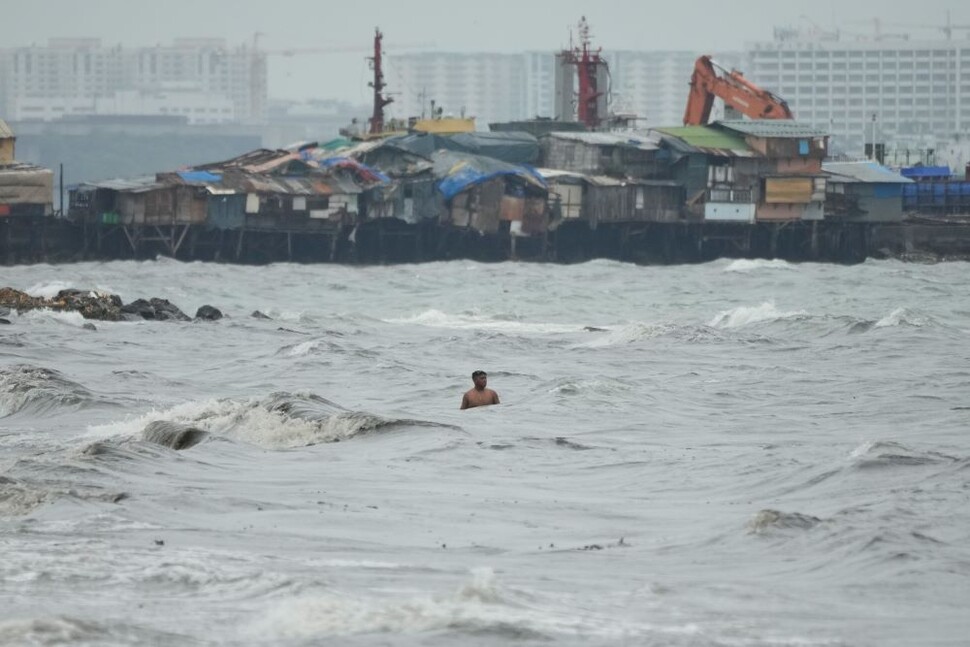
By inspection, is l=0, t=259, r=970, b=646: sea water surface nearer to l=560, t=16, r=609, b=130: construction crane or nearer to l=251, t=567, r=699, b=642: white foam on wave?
l=251, t=567, r=699, b=642: white foam on wave

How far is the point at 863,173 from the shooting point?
85.3 m

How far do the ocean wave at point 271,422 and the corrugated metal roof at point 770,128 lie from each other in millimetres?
59849

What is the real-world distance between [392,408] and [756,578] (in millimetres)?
13809

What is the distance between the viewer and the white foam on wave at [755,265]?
75.4 m

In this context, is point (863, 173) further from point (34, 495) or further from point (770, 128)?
point (34, 495)

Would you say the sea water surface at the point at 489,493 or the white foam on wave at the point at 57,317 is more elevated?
the sea water surface at the point at 489,493

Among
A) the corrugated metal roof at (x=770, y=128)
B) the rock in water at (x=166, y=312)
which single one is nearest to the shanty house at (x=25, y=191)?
the corrugated metal roof at (x=770, y=128)

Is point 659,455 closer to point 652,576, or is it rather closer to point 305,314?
point 652,576

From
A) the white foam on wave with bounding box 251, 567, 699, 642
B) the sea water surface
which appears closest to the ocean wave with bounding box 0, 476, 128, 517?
the sea water surface

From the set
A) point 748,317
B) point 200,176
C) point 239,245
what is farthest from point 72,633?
point 200,176

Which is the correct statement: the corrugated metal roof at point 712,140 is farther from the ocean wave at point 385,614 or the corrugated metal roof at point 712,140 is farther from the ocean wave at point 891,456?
the ocean wave at point 385,614

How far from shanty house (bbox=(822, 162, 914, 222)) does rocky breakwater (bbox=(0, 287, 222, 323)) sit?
134 ft

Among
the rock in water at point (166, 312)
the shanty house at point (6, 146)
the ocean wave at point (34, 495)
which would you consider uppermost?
the shanty house at point (6, 146)

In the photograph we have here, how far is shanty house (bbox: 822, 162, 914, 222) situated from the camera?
8262 cm
